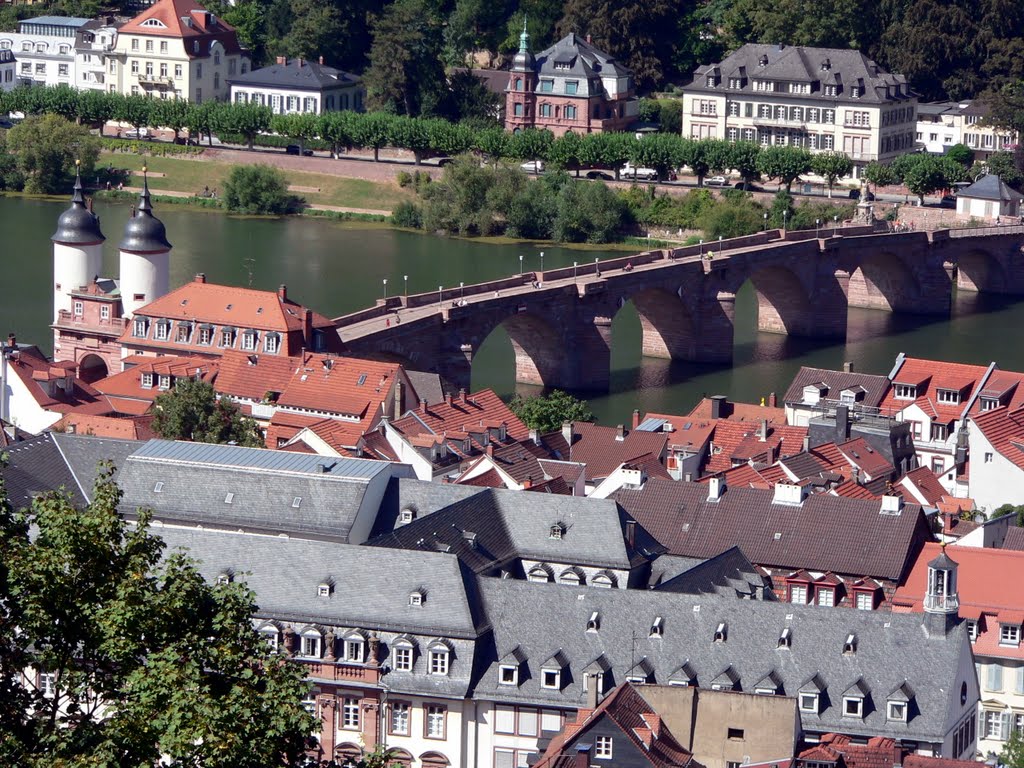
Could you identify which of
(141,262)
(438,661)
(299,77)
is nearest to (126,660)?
(438,661)

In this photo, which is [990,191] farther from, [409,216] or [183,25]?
[183,25]

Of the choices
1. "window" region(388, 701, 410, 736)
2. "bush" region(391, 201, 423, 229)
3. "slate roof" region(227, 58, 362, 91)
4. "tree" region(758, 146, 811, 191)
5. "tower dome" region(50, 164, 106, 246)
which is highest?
"slate roof" region(227, 58, 362, 91)

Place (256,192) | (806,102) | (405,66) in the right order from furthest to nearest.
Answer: (405,66), (806,102), (256,192)

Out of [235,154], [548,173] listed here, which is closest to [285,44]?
[235,154]

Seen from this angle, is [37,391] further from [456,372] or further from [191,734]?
[191,734]

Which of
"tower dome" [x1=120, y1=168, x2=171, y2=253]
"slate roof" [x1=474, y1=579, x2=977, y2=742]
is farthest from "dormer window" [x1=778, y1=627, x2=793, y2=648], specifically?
"tower dome" [x1=120, y1=168, x2=171, y2=253]

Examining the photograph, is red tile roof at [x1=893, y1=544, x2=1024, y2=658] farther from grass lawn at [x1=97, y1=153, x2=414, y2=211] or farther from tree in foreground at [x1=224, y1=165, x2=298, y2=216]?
grass lawn at [x1=97, y1=153, x2=414, y2=211]
